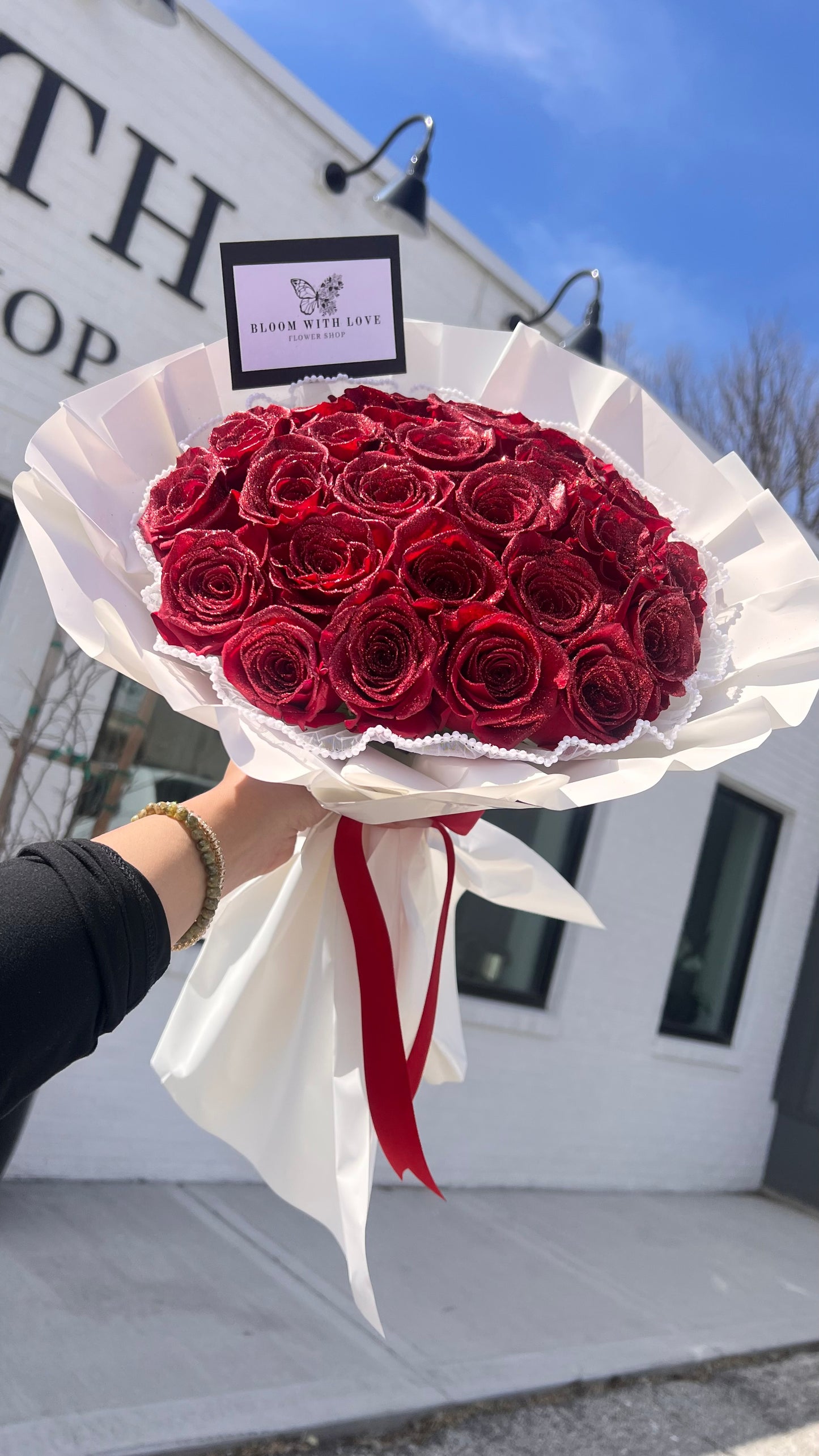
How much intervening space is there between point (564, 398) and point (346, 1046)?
918mm

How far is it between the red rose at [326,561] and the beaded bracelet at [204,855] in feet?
0.83

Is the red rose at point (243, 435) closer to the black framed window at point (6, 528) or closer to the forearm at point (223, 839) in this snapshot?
the forearm at point (223, 839)

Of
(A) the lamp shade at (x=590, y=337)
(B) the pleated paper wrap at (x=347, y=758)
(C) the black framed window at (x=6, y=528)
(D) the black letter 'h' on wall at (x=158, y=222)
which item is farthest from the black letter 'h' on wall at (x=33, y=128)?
(B) the pleated paper wrap at (x=347, y=758)

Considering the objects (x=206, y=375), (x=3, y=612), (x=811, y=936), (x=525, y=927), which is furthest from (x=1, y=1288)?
(x=811, y=936)

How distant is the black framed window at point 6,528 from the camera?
3660 millimetres

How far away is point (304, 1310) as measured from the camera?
3.40 metres

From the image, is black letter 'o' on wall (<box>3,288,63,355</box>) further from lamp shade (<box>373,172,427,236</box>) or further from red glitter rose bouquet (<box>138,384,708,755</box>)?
red glitter rose bouquet (<box>138,384,708,755</box>)

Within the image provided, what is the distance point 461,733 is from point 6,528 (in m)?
3.00

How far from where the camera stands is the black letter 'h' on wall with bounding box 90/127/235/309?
12.4ft

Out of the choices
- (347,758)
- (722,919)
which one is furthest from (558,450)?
(722,919)

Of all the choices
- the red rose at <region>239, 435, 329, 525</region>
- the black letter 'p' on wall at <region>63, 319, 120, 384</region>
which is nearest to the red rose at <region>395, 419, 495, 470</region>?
the red rose at <region>239, 435, 329, 525</region>

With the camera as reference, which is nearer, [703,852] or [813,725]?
[703,852]

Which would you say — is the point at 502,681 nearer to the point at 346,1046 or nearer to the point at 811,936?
A: the point at 346,1046

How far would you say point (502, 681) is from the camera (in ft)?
3.57
